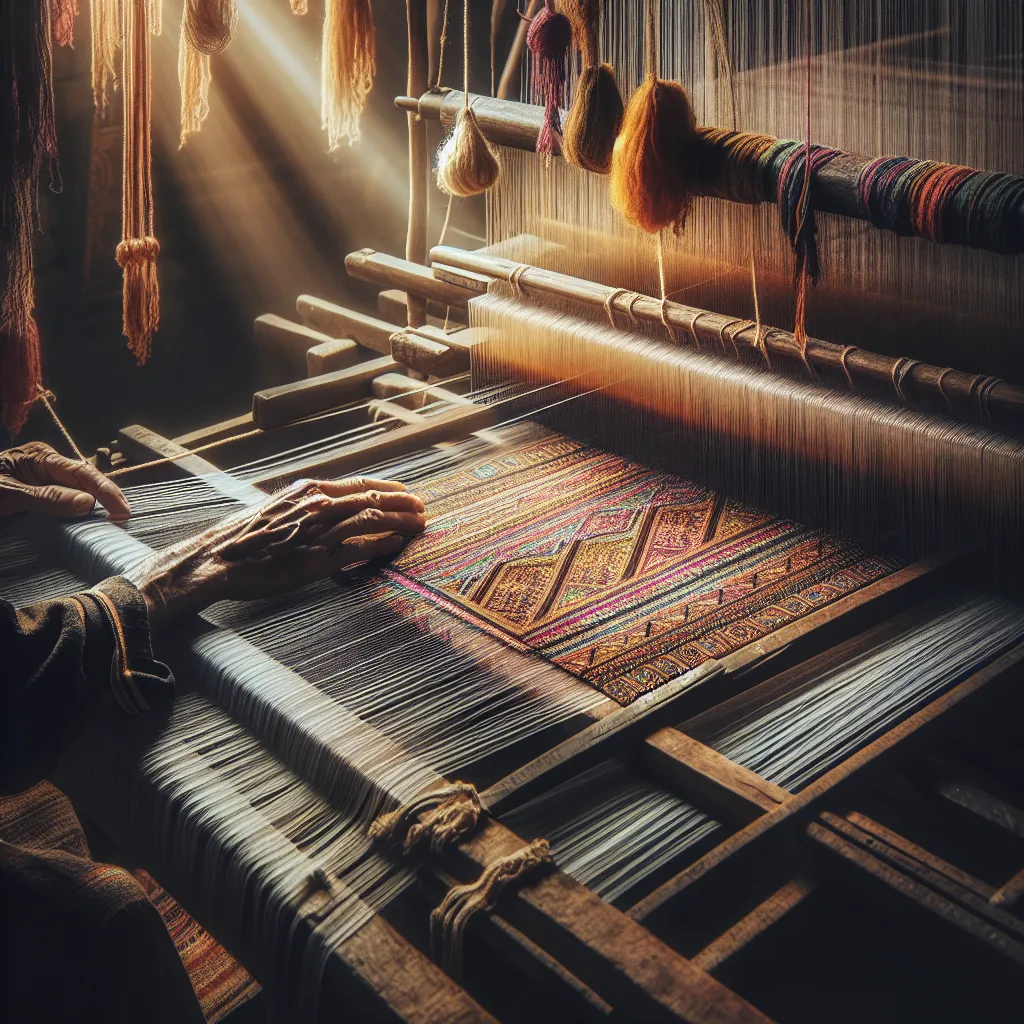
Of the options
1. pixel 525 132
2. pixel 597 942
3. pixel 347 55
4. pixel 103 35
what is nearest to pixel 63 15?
pixel 103 35

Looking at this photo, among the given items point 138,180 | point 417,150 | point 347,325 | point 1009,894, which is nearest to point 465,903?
point 1009,894

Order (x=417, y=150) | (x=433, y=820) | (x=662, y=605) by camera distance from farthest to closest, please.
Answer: (x=417, y=150) < (x=662, y=605) < (x=433, y=820)

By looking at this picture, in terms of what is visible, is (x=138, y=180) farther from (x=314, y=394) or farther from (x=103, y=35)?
(x=314, y=394)

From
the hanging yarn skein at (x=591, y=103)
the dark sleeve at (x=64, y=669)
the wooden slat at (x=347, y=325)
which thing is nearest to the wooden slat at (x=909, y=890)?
the dark sleeve at (x=64, y=669)

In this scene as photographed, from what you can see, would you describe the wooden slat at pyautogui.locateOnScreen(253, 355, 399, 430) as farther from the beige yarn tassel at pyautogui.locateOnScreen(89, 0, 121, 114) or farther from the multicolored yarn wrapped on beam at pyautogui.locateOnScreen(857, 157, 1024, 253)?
the multicolored yarn wrapped on beam at pyautogui.locateOnScreen(857, 157, 1024, 253)

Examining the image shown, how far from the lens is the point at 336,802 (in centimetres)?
212

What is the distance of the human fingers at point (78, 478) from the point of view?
3.00 meters

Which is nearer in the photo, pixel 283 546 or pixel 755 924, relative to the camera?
pixel 755 924

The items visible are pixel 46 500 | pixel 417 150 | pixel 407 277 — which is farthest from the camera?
pixel 417 150

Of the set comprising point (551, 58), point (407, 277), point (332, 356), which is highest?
point (551, 58)

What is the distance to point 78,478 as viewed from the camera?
301 cm

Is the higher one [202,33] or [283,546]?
[202,33]

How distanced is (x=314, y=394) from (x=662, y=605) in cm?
164

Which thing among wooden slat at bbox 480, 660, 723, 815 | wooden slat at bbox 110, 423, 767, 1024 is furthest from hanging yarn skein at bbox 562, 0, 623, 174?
wooden slat at bbox 110, 423, 767, 1024
